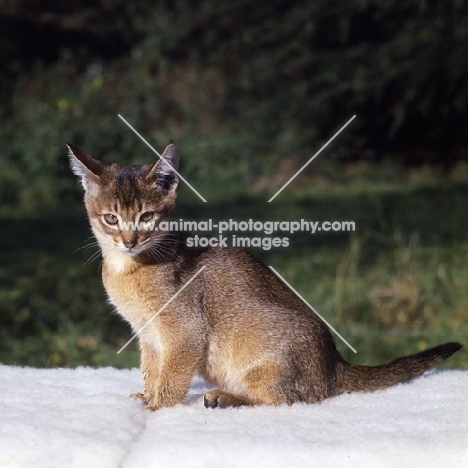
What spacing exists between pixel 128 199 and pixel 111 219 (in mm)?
97

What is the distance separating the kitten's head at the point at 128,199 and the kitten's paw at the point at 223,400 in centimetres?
59

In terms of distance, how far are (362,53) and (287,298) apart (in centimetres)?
509

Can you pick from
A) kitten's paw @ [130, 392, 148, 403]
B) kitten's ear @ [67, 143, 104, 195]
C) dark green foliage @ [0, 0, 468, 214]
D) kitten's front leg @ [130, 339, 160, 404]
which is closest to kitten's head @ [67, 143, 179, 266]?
kitten's ear @ [67, 143, 104, 195]

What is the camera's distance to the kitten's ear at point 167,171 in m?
3.16

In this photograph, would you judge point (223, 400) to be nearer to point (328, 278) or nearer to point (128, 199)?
point (128, 199)

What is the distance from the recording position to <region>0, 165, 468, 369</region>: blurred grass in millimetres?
5758

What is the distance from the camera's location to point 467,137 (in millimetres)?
8797

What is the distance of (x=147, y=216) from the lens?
3.18 meters

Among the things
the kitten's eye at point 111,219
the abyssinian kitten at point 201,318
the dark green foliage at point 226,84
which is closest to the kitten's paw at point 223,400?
the abyssinian kitten at point 201,318

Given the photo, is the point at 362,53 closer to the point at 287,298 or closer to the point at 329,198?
the point at 329,198

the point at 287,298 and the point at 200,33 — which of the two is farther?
the point at 200,33

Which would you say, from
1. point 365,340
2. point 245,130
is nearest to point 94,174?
point 365,340

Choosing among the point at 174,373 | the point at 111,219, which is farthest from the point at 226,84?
the point at 174,373

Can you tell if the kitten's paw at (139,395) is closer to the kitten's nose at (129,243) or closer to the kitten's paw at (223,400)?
the kitten's paw at (223,400)
